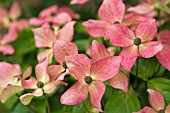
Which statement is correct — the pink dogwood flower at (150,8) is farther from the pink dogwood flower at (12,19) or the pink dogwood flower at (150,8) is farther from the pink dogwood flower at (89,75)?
the pink dogwood flower at (12,19)

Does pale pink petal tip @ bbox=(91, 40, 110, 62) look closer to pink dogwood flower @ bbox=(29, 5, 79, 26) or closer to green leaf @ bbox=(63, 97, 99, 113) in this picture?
green leaf @ bbox=(63, 97, 99, 113)

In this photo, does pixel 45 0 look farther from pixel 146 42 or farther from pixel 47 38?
pixel 146 42

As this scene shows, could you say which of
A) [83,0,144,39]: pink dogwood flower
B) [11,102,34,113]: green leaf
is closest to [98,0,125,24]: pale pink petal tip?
[83,0,144,39]: pink dogwood flower

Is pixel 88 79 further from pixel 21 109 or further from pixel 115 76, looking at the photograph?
pixel 21 109

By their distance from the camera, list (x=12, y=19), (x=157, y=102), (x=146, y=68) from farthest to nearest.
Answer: (x=12, y=19) → (x=146, y=68) → (x=157, y=102)

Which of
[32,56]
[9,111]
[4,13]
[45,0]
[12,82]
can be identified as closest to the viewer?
[12,82]

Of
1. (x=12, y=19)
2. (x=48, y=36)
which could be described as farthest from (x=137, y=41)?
(x=12, y=19)

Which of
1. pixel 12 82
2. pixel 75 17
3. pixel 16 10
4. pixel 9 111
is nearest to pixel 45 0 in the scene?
pixel 16 10
